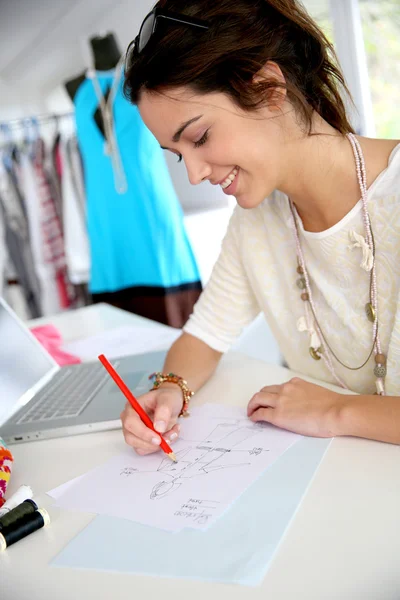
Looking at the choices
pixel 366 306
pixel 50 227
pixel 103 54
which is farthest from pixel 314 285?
pixel 50 227

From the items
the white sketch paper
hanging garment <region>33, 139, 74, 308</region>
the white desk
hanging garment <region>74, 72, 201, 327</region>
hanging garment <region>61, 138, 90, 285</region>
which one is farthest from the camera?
hanging garment <region>33, 139, 74, 308</region>

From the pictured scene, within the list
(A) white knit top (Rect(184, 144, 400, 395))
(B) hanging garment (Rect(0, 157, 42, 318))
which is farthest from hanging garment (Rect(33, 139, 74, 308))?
(A) white knit top (Rect(184, 144, 400, 395))

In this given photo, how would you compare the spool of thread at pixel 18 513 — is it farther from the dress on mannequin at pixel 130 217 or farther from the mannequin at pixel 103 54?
the mannequin at pixel 103 54

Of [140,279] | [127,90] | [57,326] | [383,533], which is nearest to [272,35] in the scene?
[127,90]

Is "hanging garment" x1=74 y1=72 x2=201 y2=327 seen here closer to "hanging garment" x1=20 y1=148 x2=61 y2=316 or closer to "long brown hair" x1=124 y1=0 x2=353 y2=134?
"hanging garment" x1=20 y1=148 x2=61 y2=316

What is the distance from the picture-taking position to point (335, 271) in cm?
109

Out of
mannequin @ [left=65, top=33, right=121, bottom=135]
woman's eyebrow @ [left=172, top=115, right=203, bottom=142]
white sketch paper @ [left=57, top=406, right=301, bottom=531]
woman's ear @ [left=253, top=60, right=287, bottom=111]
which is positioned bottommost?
white sketch paper @ [left=57, top=406, right=301, bottom=531]

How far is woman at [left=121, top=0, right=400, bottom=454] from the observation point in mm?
917

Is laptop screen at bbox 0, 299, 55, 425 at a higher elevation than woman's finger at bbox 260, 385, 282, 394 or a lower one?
higher

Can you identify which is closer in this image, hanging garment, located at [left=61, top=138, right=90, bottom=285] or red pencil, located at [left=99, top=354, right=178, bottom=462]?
red pencil, located at [left=99, top=354, right=178, bottom=462]

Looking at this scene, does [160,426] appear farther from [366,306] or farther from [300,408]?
[366,306]

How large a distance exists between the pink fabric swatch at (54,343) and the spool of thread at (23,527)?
27.6 inches

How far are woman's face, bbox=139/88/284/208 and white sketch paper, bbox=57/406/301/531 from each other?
39 centimetres

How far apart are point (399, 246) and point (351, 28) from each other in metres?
2.10
